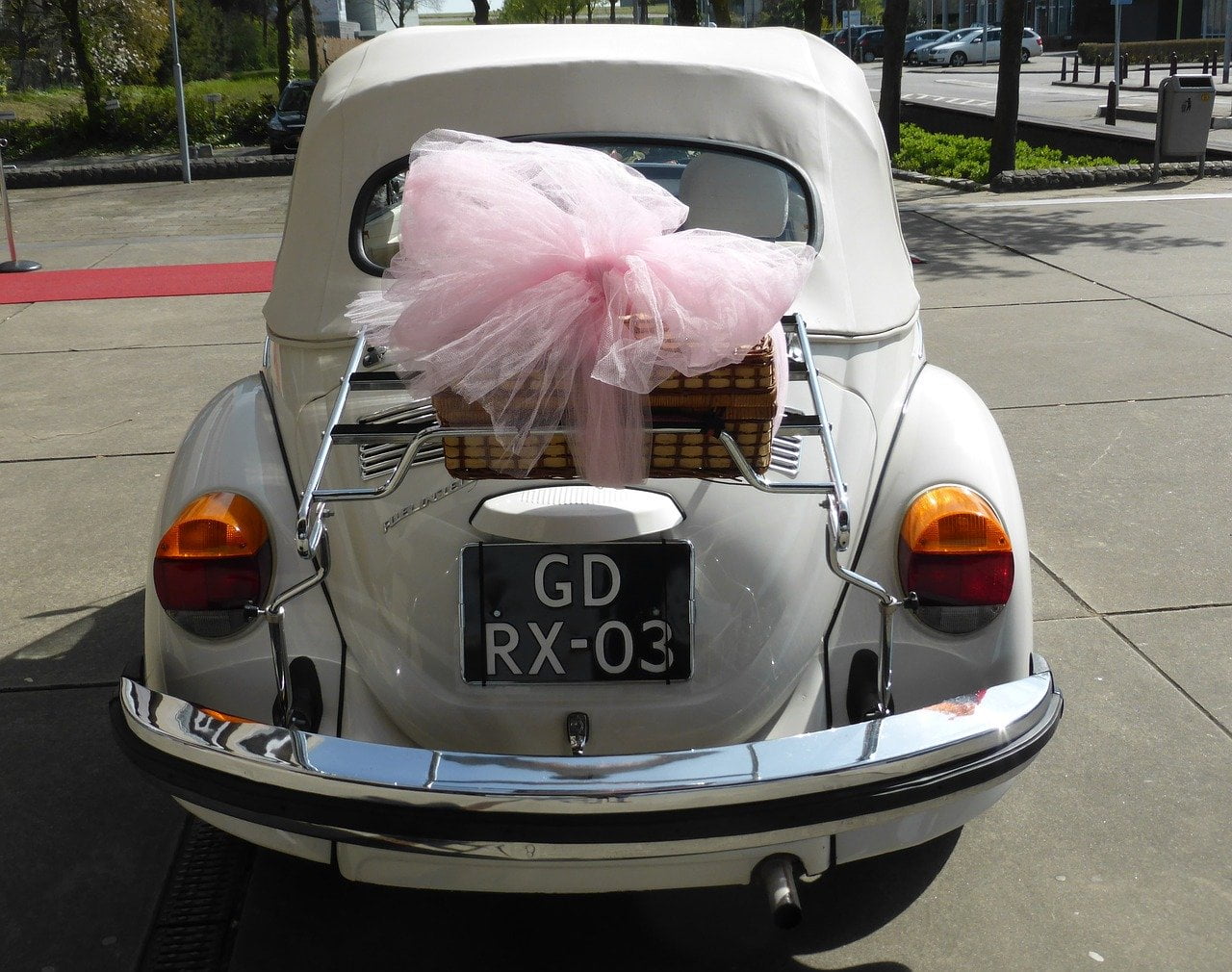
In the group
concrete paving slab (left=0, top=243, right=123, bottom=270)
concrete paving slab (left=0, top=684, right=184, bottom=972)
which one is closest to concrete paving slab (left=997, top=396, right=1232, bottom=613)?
concrete paving slab (left=0, top=684, right=184, bottom=972)

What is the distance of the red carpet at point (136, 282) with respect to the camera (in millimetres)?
10297

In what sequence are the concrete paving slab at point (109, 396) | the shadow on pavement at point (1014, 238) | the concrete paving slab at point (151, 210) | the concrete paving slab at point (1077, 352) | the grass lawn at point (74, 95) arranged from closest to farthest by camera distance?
1. the concrete paving slab at point (109, 396)
2. the concrete paving slab at point (1077, 352)
3. the shadow on pavement at point (1014, 238)
4. the concrete paving slab at point (151, 210)
5. the grass lawn at point (74, 95)

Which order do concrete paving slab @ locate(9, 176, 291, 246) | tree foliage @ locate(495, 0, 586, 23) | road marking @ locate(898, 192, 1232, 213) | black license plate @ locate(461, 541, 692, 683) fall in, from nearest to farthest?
black license plate @ locate(461, 541, 692, 683) < road marking @ locate(898, 192, 1232, 213) < concrete paving slab @ locate(9, 176, 291, 246) < tree foliage @ locate(495, 0, 586, 23)

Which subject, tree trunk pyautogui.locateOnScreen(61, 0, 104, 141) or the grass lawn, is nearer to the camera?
tree trunk pyautogui.locateOnScreen(61, 0, 104, 141)

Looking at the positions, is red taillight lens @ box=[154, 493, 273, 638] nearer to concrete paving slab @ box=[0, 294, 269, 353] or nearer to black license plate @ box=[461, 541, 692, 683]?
black license plate @ box=[461, 541, 692, 683]

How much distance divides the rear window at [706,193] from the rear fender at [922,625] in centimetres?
65

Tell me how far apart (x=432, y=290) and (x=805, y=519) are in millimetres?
926

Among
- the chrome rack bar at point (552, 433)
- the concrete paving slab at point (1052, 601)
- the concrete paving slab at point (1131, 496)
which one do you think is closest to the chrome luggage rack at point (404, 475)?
the chrome rack bar at point (552, 433)

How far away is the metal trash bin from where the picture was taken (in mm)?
13734

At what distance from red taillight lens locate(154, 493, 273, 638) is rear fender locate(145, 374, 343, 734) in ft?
0.10

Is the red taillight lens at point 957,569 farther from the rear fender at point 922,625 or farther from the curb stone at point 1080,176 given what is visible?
the curb stone at point 1080,176

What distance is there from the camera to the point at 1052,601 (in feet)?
14.1

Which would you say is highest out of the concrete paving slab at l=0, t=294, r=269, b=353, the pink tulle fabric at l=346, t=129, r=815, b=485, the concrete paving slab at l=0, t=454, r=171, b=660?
the pink tulle fabric at l=346, t=129, r=815, b=485

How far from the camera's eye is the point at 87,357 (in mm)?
8188
